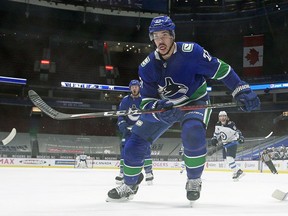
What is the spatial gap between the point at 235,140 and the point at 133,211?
577 centimetres

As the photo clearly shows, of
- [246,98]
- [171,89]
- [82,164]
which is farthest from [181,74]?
[82,164]

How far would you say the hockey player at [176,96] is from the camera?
2951mm

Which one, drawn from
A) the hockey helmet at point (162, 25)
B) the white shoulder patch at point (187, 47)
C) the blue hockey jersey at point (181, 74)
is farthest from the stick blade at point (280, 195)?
the hockey helmet at point (162, 25)

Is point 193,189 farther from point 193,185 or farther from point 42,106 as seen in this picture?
point 42,106

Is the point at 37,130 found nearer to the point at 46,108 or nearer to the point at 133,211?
the point at 46,108

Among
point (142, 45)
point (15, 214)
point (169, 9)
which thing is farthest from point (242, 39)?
point (15, 214)

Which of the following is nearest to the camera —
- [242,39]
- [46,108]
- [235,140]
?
[46,108]

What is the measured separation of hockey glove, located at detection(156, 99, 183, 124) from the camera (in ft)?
9.83

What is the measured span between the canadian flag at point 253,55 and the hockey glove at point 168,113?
67.1ft

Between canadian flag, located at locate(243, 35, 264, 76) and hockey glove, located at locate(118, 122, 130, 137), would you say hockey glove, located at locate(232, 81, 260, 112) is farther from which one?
canadian flag, located at locate(243, 35, 264, 76)

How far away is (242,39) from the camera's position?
Result: 24250 mm

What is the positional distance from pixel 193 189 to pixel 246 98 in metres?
0.77

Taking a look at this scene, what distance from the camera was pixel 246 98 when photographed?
291cm

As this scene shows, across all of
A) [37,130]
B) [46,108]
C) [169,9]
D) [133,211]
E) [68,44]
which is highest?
[169,9]
